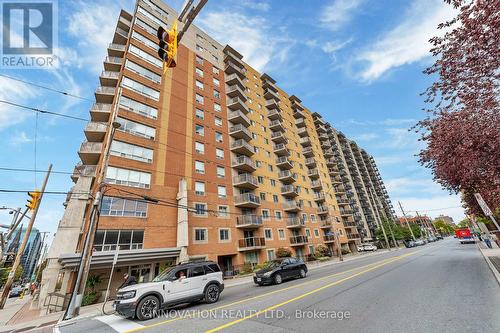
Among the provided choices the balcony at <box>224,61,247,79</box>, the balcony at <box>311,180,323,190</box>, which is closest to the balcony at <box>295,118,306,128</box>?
the balcony at <box>311,180,323,190</box>

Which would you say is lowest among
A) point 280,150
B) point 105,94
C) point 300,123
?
point 280,150

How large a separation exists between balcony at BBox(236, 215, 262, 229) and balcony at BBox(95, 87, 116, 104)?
19976mm

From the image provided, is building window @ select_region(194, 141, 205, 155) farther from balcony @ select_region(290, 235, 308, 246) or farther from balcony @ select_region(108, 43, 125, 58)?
balcony @ select_region(290, 235, 308, 246)

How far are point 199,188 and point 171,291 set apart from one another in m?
15.9

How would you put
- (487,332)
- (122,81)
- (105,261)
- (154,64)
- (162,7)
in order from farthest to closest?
(162,7)
(154,64)
(122,81)
(105,261)
(487,332)

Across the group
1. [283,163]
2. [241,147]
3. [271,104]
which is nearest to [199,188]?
[241,147]

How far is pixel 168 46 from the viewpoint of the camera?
543 cm

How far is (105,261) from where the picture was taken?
1542 cm

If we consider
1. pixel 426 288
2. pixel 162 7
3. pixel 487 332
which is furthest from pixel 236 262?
pixel 162 7

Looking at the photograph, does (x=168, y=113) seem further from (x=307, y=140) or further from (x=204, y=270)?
(x=307, y=140)

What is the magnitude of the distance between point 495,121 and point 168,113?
25.8 meters

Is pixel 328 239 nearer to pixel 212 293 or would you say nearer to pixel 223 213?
pixel 223 213

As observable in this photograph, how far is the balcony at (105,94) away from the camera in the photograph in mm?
23906

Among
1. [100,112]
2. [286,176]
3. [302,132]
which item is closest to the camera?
[100,112]
